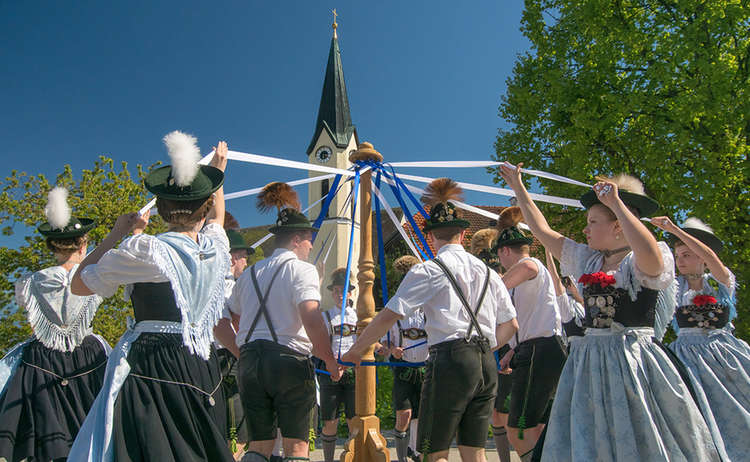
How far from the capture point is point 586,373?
3.20 m

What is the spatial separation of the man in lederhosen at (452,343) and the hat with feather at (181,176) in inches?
55.0

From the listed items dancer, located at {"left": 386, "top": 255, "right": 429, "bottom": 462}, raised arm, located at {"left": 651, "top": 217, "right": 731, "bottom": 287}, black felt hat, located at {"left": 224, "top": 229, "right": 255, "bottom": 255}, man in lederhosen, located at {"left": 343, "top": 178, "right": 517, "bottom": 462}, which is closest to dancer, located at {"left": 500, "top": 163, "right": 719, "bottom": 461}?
man in lederhosen, located at {"left": 343, "top": 178, "right": 517, "bottom": 462}

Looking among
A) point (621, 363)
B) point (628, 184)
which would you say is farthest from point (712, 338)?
point (621, 363)

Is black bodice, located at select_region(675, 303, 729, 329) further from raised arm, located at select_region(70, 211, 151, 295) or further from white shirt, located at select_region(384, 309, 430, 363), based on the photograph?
raised arm, located at select_region(70, 211, 151, 295)

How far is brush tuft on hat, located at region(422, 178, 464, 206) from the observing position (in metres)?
4.44

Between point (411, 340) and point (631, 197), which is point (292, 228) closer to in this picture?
point (631, 197)

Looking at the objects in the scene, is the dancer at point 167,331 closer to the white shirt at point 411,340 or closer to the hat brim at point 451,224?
the hat brim at point 451,224

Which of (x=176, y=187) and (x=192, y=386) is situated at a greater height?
(x=176, y=187)

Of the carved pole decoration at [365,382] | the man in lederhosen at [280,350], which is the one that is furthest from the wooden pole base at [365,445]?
the man in lederhosen at [280,350]

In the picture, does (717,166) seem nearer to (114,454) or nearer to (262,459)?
(262,459)

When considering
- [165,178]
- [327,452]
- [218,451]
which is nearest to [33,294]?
[165,178]

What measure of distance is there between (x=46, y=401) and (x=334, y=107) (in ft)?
135

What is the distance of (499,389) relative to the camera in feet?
19.6

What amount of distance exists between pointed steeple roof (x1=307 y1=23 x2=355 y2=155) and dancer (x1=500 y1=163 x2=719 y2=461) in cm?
4036
